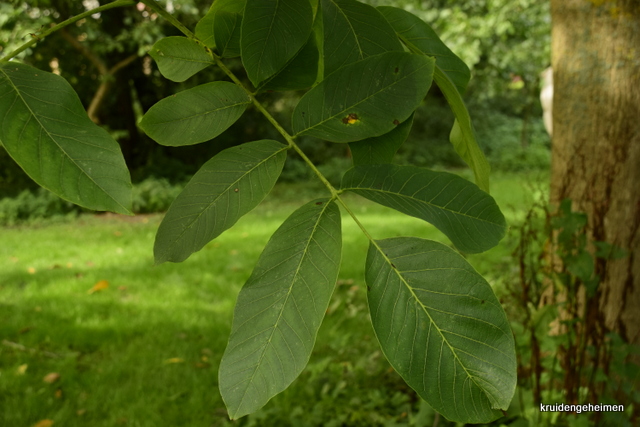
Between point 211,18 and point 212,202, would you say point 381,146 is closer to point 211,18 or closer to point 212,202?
point 212,202

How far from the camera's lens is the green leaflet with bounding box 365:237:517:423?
0.44 m

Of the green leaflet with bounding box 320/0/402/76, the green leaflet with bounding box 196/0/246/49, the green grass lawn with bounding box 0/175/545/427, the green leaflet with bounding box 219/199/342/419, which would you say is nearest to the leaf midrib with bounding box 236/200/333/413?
the green leaflet with bounding box 219/199/342/419

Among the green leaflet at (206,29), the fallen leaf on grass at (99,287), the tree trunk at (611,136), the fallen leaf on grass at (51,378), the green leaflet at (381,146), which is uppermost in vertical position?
the green leaflet at (206,29)

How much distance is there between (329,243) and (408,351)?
0.44 ft

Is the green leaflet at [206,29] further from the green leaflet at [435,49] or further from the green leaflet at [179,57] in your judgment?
the green leaflet at [435,49]

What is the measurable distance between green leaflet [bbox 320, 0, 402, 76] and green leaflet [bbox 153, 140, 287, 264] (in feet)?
0.56

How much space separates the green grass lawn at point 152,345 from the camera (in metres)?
2.70

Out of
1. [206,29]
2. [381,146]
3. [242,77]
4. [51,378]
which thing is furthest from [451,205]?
[242,77]

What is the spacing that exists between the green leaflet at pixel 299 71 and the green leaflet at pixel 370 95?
2.4 inches

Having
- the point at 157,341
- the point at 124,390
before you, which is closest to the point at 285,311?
the point at 124,390

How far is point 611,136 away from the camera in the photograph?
2408 mm

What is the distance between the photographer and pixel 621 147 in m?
2.38

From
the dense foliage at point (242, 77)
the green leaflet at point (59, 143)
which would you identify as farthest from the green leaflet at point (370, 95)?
the dense foliage at point (242, 77)

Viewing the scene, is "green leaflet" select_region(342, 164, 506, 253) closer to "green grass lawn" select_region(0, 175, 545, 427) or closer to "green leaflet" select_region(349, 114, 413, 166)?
"green leaflet" select_region(349, 114, 413, 166)
